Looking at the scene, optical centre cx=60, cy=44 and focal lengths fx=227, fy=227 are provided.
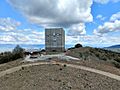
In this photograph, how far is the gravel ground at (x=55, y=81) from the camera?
52.1 ft

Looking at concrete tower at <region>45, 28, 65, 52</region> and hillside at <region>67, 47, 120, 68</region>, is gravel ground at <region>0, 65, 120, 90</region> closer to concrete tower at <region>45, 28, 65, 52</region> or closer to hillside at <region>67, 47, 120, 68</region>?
hillside at <region>67, 47, 120, 68</region>

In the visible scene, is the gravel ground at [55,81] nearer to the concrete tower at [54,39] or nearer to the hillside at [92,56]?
the hillside at [92,56]

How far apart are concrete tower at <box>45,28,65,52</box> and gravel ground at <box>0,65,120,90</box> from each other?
2966 centimetres

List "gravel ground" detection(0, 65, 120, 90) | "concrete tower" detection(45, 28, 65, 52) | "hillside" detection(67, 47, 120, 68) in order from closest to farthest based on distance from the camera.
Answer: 1. "gravel ground" detection(0, 65, 120, 90)
2. "hillside" detection(67, 47, 120, 68)
3. "concrete tower" detection(45, 28, 65, 52)

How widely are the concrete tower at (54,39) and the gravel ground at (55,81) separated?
29.7m

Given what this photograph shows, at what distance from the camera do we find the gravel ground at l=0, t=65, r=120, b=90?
15.9m

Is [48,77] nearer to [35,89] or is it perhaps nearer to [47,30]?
[35,89]

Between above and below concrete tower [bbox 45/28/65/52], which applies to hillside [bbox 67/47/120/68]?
below

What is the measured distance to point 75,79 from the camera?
17672 mm

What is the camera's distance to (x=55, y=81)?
17.0 meters

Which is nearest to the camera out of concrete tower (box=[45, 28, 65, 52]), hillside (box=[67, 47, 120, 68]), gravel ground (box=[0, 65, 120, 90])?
gravel ground (box=[0, 65, 120, 90])

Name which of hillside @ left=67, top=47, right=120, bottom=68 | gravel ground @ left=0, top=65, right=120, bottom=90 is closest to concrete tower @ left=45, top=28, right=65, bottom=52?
hillside @ left=67, top=47, right=120, bottom=68

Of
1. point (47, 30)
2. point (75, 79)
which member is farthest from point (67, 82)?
point (47, 30)

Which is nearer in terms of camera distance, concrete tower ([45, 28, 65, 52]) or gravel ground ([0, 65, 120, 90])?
gravel ground ([0, 65, 120, 90])
